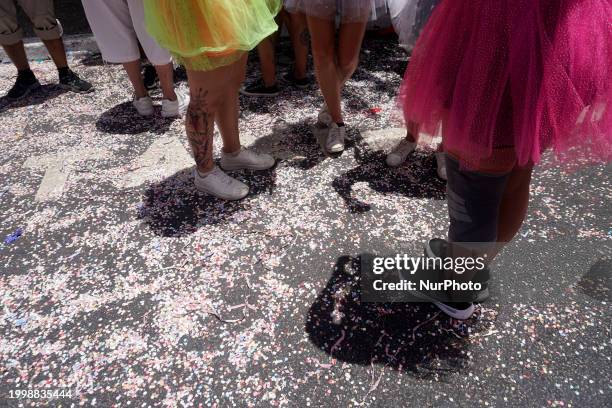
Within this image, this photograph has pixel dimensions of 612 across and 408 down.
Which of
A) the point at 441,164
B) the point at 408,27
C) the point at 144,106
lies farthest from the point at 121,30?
the point at 441,164

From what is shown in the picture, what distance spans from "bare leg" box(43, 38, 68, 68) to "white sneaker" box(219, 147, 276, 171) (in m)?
2.39

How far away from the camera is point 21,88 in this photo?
11.8 feet

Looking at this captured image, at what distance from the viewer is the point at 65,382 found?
1391 millimetres

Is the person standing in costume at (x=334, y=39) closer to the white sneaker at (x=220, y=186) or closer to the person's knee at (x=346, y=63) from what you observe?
the person's knee at (x=346, y=63)

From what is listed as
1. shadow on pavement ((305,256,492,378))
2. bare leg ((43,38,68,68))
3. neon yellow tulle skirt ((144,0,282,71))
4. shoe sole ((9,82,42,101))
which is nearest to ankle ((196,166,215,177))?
neon yellow tulle skirt ((144,0,282,71))

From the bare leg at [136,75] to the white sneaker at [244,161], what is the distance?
4.21ft

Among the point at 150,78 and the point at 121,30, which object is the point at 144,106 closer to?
the point at 121,30

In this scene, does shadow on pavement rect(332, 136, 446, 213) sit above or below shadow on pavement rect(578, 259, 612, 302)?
above

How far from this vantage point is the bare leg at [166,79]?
2971 millimetres

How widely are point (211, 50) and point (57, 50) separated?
2853mm

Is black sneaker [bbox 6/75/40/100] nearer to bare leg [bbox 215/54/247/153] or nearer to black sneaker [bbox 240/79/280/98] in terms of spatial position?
black sneaker [bbox 240/79/280/98]

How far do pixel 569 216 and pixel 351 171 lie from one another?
1218 millimetres

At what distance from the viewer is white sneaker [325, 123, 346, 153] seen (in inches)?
101

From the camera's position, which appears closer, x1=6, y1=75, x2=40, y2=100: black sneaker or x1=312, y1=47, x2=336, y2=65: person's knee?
x1=312, y1=47, x2=336, y2=65: person's knee
